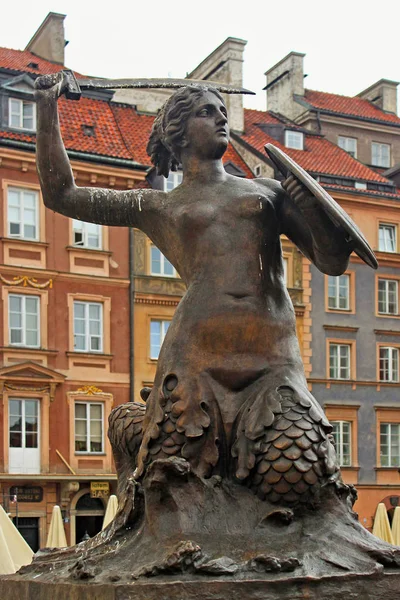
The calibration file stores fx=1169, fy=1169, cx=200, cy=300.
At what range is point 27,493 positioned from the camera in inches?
1236

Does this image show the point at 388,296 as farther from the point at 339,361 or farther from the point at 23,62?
the point at 23,62

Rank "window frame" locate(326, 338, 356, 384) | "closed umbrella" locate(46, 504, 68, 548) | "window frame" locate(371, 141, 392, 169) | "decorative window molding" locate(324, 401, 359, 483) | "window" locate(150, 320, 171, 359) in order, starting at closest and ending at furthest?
"closed umbrella" locate(46, 504, 68, 548) → "window" locate(150, 320, 171, 359) → "decorative window molding" locate(324, 401, 359, 483) → "window frame" locate(326, 338, 356, 384) → "window frame" locate(371, 141, 392, 169)

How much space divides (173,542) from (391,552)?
0.86 meters

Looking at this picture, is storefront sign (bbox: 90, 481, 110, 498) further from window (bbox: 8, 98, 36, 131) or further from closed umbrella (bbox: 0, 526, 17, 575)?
closed umbrella (bbox: 0, 526, 17, 575)

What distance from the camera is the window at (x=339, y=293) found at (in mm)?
39344

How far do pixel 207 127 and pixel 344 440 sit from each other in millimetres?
33506

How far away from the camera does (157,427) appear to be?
495 cm

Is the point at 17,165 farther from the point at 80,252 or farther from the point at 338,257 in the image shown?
the point at 338,257

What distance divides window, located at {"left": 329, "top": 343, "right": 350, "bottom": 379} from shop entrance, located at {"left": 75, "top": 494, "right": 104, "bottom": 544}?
10071mm

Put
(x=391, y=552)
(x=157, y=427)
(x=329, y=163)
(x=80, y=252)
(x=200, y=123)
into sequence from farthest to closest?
(x=329, y=163)
(x=80, y=252)
(x=200, y=123)
(x=157, y=427)
(x=391, y=552)

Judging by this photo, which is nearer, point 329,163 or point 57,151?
point 57,151

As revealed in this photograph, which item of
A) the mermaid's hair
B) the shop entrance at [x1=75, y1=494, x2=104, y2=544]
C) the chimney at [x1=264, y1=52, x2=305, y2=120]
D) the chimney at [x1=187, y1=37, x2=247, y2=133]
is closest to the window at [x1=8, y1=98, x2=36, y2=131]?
the chimney at [x1=187, y1=37, x2=247, y2=133]

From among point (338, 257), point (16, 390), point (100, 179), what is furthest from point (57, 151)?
point (100, 179)

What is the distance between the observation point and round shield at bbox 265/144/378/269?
485 centimetres
